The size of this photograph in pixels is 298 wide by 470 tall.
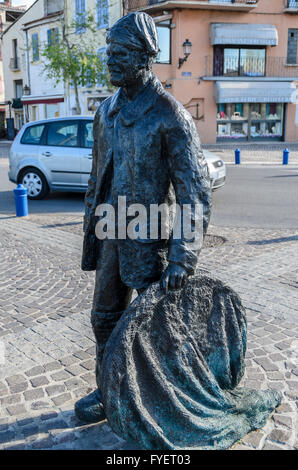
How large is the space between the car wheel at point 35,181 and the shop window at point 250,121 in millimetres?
17775

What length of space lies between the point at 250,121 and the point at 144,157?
26269 millimetres

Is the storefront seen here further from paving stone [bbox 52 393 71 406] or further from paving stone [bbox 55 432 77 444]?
paving stone [bbox 55 432 77 444]

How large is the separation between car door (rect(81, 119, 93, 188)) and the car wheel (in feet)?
3.70

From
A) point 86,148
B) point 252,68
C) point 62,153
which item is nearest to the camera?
point 86,148

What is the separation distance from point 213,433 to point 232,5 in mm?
25982

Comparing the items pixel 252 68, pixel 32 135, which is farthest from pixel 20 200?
pixel 252 68

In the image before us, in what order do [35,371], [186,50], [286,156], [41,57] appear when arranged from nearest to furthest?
[35,371]
[286,156]
[186,50]
[41,57]

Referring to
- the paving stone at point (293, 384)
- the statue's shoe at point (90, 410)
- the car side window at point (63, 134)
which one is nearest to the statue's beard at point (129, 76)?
the statue's shoe at point (90, 410)

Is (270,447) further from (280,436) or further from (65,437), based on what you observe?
(65,437)

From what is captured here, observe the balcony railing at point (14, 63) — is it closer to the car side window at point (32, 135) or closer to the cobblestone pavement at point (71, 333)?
the car side window at point (32, 135)

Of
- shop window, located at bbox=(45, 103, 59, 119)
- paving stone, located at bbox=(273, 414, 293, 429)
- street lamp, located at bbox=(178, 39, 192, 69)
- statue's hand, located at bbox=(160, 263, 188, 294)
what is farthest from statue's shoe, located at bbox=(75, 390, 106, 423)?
shop window, located at bbox=(45, 103, 59, 119)

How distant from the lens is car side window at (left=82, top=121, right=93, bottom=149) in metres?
10.3

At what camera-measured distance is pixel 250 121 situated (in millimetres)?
27344
